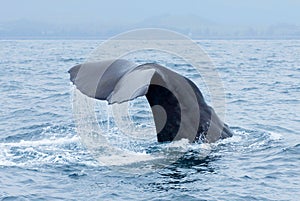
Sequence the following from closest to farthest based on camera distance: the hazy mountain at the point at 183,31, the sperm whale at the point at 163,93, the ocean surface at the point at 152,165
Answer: the sperm whale at the point at 163,93
the ocean surface at the point at 152,165
the hazy mountain at the point at 183,31

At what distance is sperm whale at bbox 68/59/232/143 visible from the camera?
648 centimetres

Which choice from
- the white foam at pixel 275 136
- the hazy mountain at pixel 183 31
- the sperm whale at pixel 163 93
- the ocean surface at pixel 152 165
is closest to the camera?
the sperm whale at pixel 163 93

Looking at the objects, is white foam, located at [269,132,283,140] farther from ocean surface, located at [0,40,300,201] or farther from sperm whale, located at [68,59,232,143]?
sperm whale, located at [68,59,232,143]

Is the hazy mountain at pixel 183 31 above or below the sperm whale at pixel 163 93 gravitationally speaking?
below

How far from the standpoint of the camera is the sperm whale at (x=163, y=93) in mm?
6480

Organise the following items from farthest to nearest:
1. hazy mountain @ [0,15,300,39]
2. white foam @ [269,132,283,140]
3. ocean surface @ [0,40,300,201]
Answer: hazy mountain @ [0,15,300,39] → white foam @ [269,132,283,140] → ocean surface @ [0,40,300,201]

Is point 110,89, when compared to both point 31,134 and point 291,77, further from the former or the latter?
point 291,77

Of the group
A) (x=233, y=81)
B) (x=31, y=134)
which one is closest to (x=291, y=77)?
(x=233, y=81)

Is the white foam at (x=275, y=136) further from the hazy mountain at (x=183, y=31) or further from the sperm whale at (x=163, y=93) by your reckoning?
A: the hazy mountain at (x=183, y=31)

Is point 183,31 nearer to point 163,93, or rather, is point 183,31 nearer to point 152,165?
point 152,165

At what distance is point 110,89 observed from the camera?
6.41m

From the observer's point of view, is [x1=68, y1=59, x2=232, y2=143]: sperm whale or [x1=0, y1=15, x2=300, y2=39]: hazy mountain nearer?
[x1=68, y1=59, x2=232, y2=143]: sperm whale

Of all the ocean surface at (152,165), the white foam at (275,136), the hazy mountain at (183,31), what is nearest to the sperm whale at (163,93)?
the ocean surface at (152,165)

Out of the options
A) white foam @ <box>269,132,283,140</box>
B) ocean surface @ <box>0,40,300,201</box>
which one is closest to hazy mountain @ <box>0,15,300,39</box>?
ocean surface @ <box>0,40,300,201</box>
